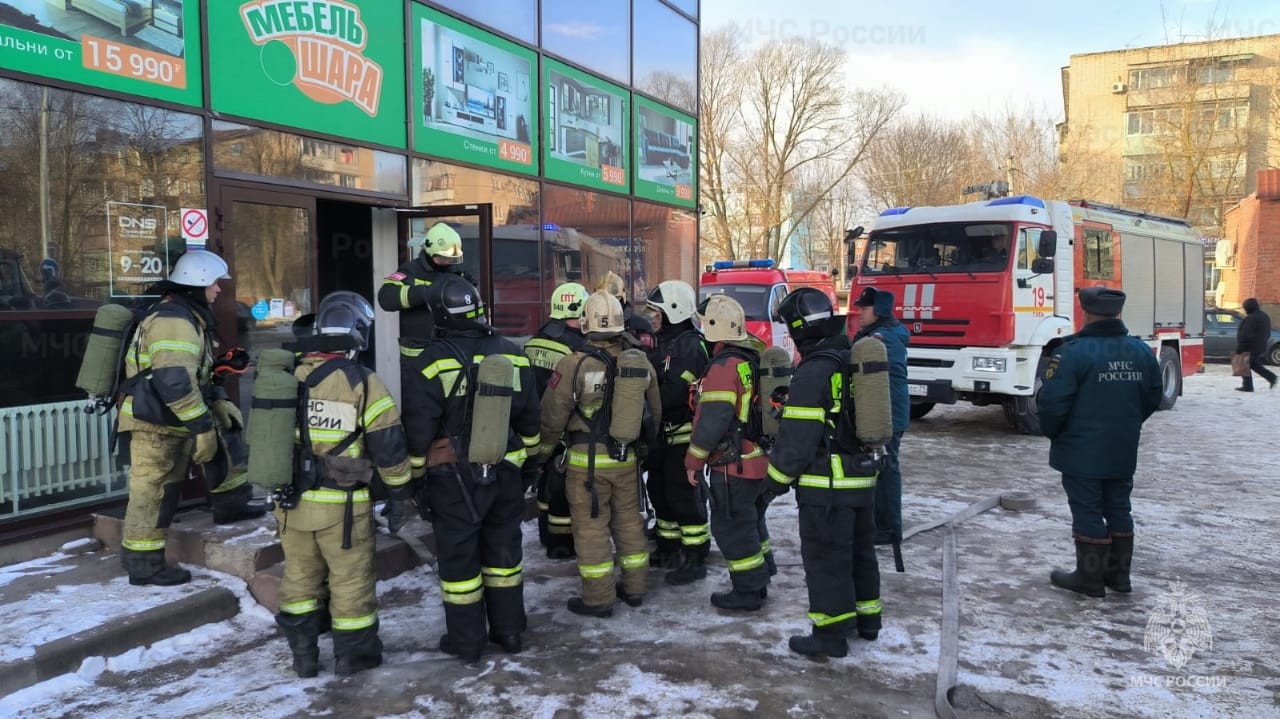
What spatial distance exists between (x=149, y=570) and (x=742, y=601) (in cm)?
348

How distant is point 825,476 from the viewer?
422 cm

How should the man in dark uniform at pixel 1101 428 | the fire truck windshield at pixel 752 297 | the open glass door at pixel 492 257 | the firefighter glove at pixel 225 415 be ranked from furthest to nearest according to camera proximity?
the fire truck windshield at pixel 752 297 < the open glass door at pixel 492 257 < the firefighter glove at pixel 225 415 < the man in dark uniform at pixel 1101 428

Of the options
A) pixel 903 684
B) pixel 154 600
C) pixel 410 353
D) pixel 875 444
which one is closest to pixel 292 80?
pixel 410 353

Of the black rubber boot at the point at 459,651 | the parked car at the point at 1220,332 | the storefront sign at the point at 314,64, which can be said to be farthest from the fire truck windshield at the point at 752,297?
the parked car at the point at 1220,332

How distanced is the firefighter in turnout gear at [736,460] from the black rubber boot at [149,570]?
3116 millimetres

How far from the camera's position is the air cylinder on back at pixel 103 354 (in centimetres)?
477

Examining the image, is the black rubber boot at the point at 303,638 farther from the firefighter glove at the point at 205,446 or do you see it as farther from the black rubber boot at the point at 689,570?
the black rubber boot at the point at 689,570

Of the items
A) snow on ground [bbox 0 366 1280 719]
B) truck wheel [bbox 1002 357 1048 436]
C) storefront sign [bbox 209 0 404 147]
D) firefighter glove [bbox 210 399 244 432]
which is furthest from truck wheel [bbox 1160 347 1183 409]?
firefighter glove [bbox 210 399 244 432]

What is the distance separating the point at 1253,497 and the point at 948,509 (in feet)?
10.2

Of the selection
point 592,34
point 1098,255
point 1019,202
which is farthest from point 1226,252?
point 592,34

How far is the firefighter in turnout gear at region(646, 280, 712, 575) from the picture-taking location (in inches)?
209

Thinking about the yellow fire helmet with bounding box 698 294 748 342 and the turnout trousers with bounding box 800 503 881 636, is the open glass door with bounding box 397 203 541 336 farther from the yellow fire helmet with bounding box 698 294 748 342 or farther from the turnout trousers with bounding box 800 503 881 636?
the turnout trousers with bounding box 800 503 881 636

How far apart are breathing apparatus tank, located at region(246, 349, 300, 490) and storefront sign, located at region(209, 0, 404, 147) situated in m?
3.42

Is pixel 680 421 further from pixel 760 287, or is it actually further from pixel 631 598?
pixel 760 287
